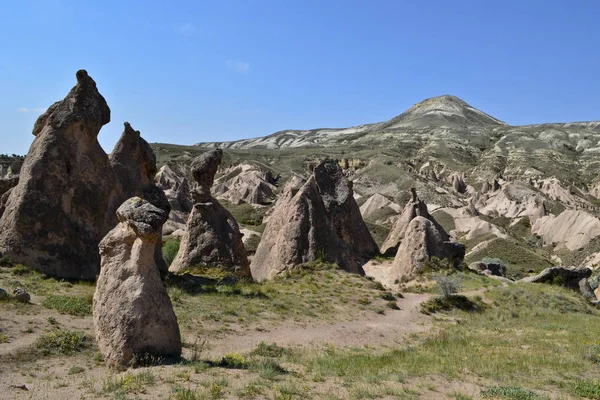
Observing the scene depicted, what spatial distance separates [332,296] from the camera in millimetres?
16812

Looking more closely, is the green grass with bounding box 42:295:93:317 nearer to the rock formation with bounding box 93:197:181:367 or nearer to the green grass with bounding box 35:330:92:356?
the green grass with bounding box 35:330:92:356

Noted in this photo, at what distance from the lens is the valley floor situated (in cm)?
712

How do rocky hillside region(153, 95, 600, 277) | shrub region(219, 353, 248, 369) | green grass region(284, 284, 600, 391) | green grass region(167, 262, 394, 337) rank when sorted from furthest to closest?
rocky hillside region(153, 95, 600, 277), green grass region(167, 262, 394, 337), green grass region(284, 284, 600, 391), shrub region(219, 353, 248, 369)

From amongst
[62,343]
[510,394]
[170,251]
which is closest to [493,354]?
[510,394]

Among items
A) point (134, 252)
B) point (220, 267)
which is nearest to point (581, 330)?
point (220, 267)

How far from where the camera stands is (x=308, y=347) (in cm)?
1111

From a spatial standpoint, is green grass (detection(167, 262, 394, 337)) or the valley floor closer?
the valley floor

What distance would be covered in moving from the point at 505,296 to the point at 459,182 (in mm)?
75944

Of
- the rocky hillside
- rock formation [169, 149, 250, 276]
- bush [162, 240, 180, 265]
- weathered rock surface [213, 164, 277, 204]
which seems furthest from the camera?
weathered rock surface [213, 164, 277, 204]

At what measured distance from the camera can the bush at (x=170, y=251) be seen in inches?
1021

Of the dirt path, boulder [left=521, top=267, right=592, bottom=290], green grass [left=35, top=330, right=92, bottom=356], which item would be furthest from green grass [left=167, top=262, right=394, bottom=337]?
boulder [left=521, top=267, right=592, bottom=290]

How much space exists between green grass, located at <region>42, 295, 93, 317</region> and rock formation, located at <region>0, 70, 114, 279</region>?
103 inches

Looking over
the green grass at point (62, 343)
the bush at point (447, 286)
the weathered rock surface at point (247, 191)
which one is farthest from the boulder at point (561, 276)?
the weathered rock surface at point (247, 191)

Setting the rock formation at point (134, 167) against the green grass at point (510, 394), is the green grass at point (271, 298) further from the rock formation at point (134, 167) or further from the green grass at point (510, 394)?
the green grass at point (510, 394)
